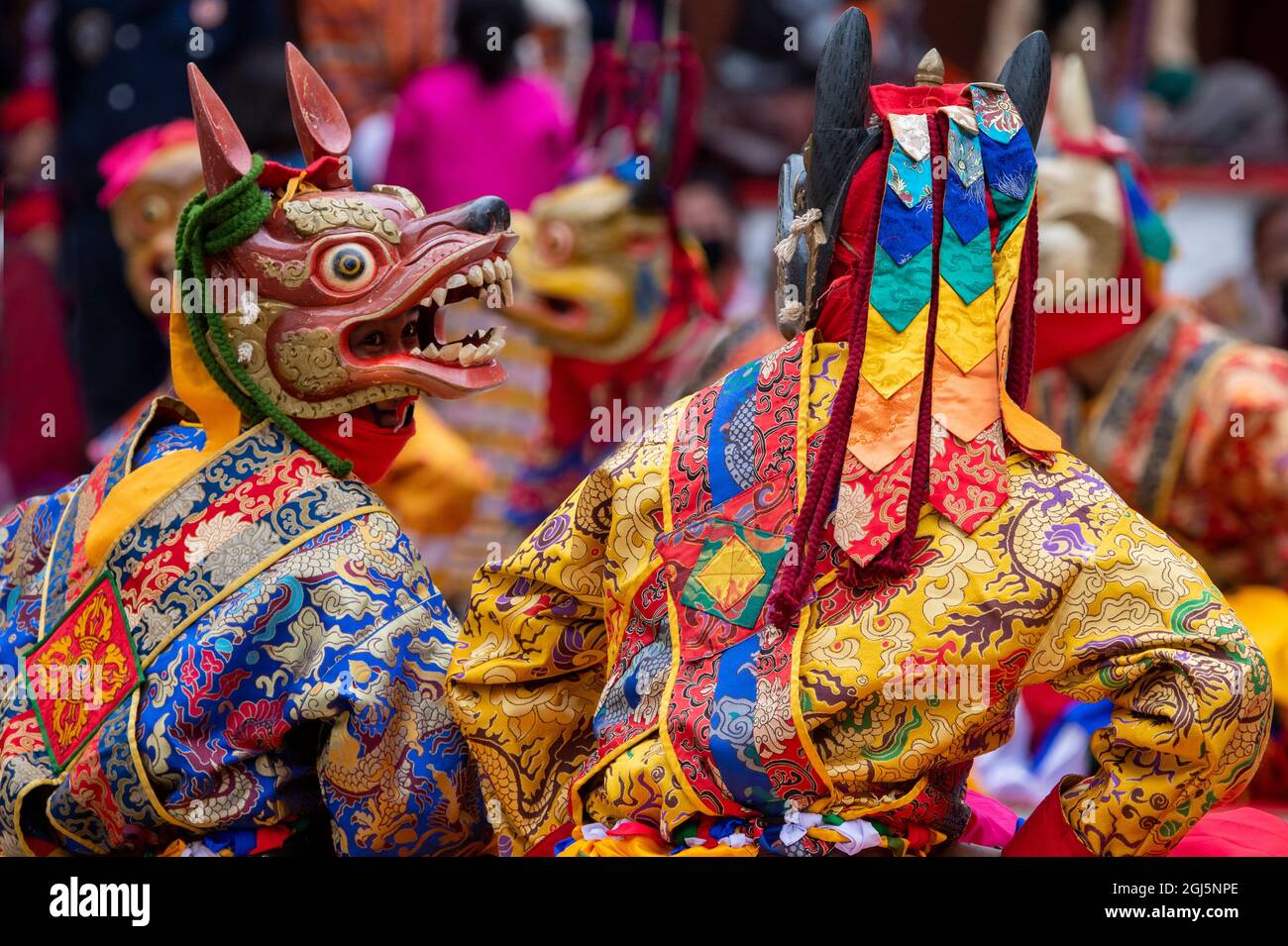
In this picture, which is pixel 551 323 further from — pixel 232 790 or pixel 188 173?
pixel 232 790

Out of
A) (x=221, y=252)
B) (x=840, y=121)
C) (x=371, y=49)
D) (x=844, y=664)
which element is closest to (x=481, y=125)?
(x=371, y=49)

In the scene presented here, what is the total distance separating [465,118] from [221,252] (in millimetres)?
4730

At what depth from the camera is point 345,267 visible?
12.4 ft

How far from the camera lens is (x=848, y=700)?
3.26m

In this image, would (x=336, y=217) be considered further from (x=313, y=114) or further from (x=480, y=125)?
(x=480, y=125)

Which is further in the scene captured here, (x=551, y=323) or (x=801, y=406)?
(x=551, y=323)

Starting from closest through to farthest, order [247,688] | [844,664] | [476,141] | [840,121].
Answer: [844,664]
[840,121]
[247,688]
[476,141]

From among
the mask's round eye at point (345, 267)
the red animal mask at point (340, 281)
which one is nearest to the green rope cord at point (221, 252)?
the red animal mask at point (340, 281)

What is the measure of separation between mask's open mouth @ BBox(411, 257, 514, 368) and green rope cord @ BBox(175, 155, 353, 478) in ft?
0.86

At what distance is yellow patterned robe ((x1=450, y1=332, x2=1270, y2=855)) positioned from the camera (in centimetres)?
318

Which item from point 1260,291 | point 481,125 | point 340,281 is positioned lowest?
point 1260,291
